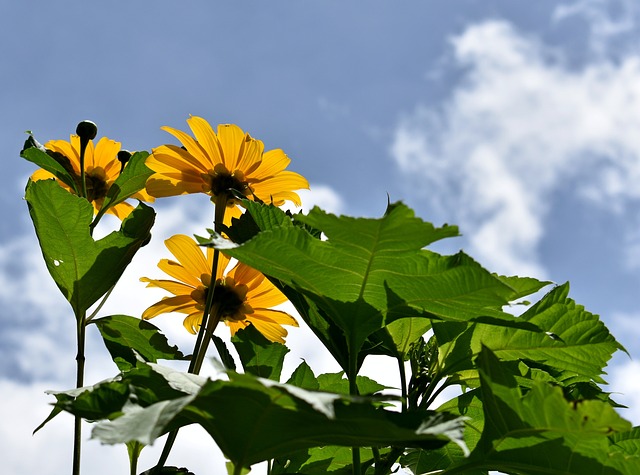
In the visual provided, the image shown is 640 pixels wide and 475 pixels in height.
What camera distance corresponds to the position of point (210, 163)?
127 centimetres

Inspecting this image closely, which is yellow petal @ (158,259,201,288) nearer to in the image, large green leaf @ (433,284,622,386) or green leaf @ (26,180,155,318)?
green leaf @ (26,180,155,318)

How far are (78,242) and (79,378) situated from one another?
213mm

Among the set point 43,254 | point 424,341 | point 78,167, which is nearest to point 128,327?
point 43,254

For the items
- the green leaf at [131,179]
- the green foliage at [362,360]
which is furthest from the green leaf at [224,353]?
the green leaf at [131,179]

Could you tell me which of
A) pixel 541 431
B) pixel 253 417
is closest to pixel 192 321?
pixel 253 417

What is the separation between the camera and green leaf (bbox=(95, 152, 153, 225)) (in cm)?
130

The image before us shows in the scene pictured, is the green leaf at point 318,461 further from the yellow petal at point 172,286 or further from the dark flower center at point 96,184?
the dark flower center at point 96,184

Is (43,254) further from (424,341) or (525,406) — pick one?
(525,406)

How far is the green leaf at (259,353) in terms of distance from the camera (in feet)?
3.61

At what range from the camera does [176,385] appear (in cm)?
74

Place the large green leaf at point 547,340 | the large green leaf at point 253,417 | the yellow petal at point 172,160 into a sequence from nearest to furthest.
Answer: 1. the large green leaf at point 253,417
2. the large green leaf at point 547,340
3. the yellow petal at point 172,160

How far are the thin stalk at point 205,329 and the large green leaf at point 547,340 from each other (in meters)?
0.35

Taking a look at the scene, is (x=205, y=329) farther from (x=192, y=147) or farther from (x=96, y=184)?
(x=96, y=184)

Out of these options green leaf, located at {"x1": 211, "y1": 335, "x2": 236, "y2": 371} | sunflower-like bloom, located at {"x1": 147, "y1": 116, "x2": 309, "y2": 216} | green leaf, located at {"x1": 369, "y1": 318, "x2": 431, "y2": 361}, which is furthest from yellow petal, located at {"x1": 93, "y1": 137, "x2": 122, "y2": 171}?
green leaf, located at {"x1": 369, "y1": 318, "x2": 431, "y2": 361}
